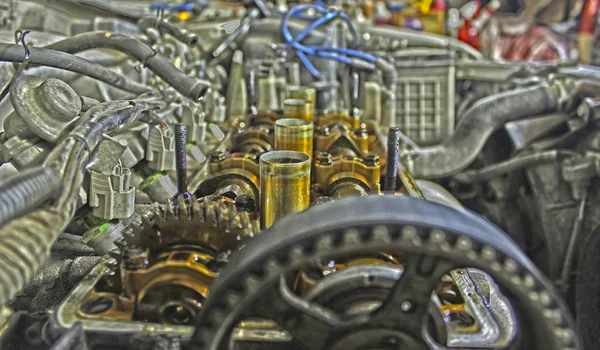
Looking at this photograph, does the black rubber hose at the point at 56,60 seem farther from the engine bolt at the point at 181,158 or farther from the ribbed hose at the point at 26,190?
the ribbed hose at the point at 26,190

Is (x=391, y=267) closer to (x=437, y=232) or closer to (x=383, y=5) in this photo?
(x=437, y=232)

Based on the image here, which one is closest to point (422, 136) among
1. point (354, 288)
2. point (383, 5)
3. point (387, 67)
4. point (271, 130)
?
point (387, 67)

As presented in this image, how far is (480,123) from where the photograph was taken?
3373mm

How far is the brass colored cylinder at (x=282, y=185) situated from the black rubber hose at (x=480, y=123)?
1.93 metres

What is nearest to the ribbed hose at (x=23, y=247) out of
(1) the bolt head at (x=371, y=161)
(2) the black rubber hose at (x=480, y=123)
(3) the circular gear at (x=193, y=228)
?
(3) the circular gear at (x=193, y=228)

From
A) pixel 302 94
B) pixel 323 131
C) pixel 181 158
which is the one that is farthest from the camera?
pixel 302 94

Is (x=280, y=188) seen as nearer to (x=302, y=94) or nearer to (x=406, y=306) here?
(x=406, y=306)

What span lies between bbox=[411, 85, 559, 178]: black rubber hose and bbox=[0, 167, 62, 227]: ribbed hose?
252 centimetres

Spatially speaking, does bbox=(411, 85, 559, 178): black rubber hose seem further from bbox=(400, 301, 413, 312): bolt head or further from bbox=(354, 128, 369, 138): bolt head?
bbox=(400, 301, 413, 312): bolt head

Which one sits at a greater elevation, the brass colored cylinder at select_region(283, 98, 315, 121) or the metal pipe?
the metal pipe

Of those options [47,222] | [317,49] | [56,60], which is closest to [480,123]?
[317,49]

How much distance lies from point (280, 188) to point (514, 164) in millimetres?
2213

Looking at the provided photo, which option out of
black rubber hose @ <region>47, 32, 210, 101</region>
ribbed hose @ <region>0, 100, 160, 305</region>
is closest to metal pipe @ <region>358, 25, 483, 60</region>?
black rubber hose @ <region>47, 32, 210, 101</region>

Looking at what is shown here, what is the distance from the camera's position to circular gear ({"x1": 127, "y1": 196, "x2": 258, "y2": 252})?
1.19 meters
